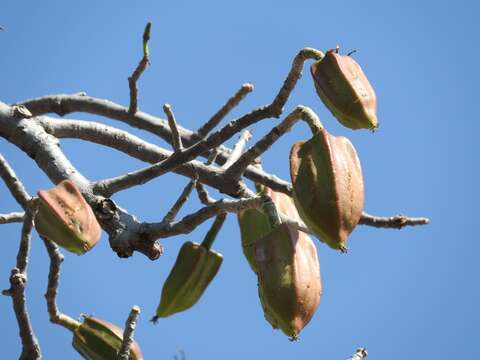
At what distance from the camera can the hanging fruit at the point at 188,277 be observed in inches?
95.7

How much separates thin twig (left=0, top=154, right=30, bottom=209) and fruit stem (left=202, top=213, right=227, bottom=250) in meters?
0.56

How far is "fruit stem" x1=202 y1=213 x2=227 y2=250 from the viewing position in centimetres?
253

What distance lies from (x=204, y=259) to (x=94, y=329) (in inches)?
15.3

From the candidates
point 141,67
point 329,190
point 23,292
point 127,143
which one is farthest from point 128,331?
point 141,67

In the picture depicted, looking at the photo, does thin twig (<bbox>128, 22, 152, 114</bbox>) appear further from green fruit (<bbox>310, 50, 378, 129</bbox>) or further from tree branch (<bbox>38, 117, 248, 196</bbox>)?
green fruit (<bbox>310, 50, 378, 129</bbox>)

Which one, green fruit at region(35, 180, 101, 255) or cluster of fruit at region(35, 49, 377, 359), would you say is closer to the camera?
cluster of fruit at region(35, 49, 377, 359)

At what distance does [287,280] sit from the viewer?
1951mm

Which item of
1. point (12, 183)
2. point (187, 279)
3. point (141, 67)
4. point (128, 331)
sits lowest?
point (128, 331)

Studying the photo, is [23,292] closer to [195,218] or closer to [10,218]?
[195,218]

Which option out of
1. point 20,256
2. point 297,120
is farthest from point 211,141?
point 20,256

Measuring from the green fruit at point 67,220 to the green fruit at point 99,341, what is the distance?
383 mm

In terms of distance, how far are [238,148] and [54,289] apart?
82 centimetres

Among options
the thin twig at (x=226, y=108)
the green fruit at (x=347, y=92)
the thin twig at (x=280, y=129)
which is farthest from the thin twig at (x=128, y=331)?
the thin twig at (x=226, y=108)

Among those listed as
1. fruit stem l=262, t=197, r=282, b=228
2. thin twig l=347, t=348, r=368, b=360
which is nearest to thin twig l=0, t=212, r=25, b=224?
fruit stem l=262, t=197, r=282, b=228
